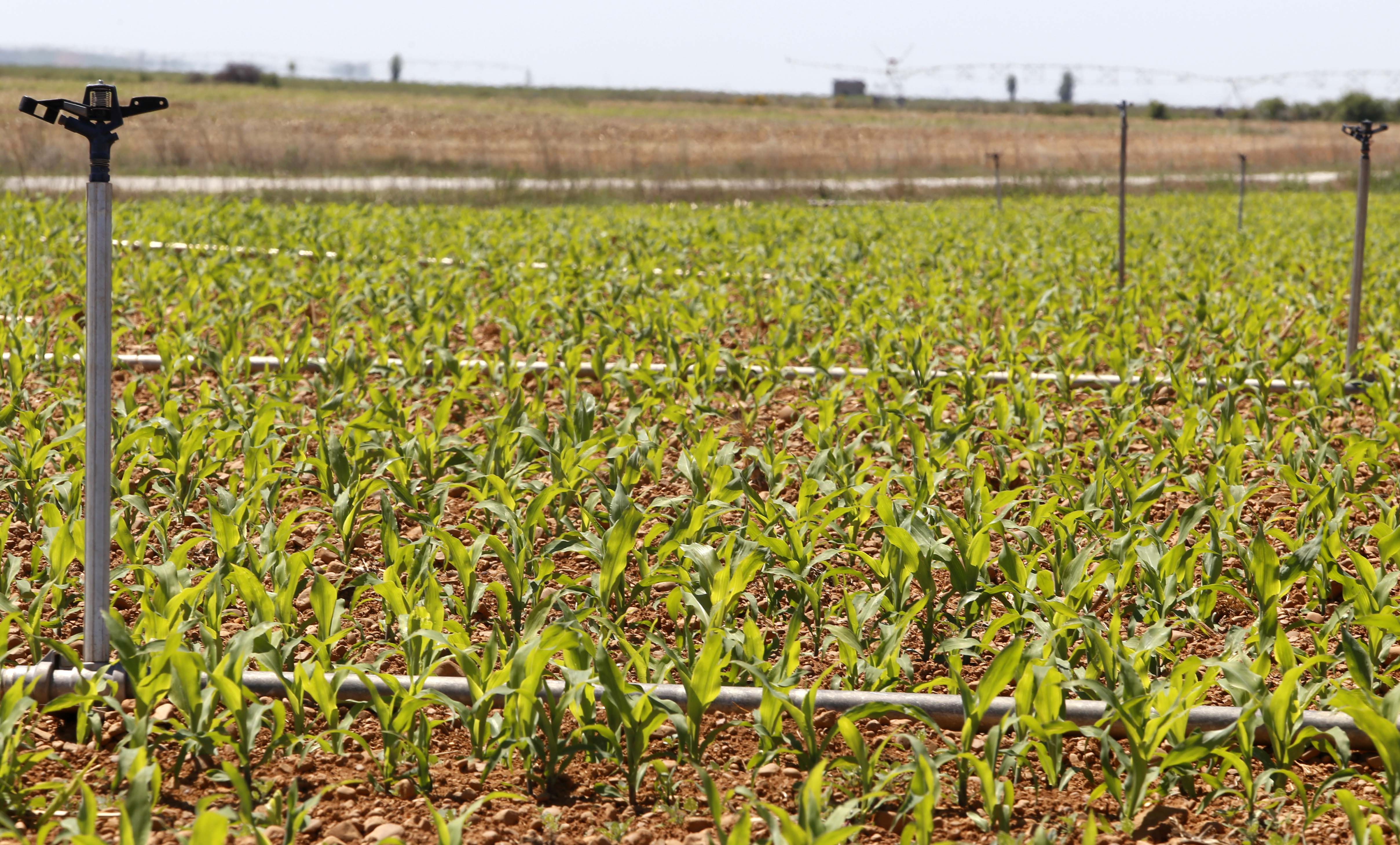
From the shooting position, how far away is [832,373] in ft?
22.8

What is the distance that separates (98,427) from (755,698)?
5.64 feet

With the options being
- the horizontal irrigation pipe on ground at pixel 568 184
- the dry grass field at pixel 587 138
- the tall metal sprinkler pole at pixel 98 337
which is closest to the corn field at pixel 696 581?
the tall metal sprinkler pole at pixel 98 337

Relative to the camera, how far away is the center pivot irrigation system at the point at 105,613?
2758 mm

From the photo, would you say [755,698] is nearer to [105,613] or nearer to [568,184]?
[105,613]

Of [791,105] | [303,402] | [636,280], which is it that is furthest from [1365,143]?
[791,105]

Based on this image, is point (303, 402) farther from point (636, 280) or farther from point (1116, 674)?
point (1116, 674)

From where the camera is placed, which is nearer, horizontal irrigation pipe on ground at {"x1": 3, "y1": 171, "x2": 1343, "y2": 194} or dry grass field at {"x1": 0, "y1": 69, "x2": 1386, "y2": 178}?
horizontal irrigation pipe on ground at {"x1": 3, "y1": 171, "x2": 1343, "y2": 194}

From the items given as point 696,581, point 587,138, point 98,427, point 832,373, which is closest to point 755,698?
point 696,581

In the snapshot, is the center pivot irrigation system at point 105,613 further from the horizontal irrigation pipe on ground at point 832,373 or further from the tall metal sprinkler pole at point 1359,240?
the tall metal sprinkler pole at point 1359,240

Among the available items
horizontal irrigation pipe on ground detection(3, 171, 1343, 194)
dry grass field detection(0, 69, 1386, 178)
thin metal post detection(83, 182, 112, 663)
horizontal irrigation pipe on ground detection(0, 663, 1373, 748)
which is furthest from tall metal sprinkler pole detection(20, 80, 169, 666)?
dry grass field detection(0, 69, 1386, 178)

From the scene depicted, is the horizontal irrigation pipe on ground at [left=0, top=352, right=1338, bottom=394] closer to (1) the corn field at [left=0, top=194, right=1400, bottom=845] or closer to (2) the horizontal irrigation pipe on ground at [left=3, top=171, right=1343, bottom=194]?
(1) the corn field at [left=0, top=194, right=1400, bottom=845]

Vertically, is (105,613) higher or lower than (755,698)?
higher

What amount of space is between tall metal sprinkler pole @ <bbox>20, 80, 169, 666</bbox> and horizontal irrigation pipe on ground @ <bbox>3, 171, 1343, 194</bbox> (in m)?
16.6

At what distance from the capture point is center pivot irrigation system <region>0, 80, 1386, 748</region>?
9.05 ft
